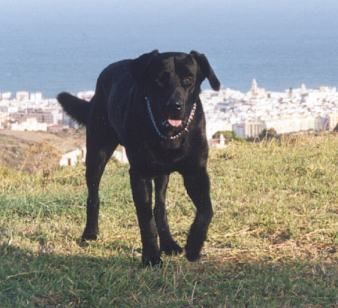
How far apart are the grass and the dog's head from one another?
2.70 ft

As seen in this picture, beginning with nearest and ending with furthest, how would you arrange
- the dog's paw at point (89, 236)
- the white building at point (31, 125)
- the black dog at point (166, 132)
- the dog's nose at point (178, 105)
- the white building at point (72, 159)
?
1. the dog's nose at point (178, 105)
2. the black dog at point (166, 132)
3. the dog's paw at point (89, 236)
4. the white building at point (72, 159)
5. the white building at point (31, 125)

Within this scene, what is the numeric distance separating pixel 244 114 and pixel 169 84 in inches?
434

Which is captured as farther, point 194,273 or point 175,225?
point 175,225

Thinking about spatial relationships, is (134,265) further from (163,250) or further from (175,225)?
(175,225)

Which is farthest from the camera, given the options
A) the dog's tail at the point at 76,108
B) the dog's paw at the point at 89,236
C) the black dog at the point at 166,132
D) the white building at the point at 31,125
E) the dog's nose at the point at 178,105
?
the white building at the point at 31,125

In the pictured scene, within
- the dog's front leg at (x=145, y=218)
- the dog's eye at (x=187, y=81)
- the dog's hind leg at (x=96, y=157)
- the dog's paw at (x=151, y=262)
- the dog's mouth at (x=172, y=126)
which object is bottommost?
the dog's paw at (x=151, y=262)

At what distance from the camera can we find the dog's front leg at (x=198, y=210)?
4.78 m

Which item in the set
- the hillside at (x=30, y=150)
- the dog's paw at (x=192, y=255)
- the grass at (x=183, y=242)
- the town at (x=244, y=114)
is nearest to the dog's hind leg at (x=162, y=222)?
the grass at (x=183, y=242)

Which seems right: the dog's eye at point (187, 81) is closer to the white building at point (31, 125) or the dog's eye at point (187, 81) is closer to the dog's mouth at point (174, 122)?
the dog's mouth at point (174, 122)

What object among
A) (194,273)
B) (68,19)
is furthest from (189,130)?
(68,19)

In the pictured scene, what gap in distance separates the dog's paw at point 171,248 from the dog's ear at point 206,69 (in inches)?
39.6

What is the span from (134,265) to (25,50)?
17325 millimetres

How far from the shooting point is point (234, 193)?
6.86 meters

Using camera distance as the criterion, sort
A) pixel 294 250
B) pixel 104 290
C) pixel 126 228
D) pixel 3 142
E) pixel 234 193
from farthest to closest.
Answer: pixel 3 142, pixel 234 193, pixel 126 228, pixel 294 250, pixel 104 290
